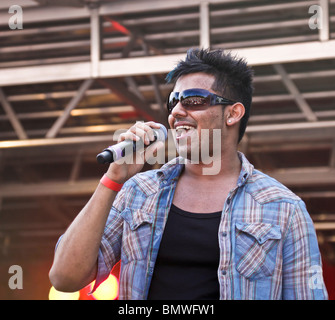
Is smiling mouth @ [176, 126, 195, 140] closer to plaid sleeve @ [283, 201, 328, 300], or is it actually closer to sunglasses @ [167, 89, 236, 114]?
sunglasses @ [167, 89, 236, 114]

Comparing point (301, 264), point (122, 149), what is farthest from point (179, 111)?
point (301, 264)

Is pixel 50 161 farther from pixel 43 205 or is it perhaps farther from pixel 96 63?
pixel 96 63

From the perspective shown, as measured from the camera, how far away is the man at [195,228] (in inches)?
75.7

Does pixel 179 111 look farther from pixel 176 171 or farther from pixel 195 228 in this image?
pixel 195 228

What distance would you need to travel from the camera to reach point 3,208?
10.8m

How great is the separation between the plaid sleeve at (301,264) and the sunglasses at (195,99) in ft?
1.64

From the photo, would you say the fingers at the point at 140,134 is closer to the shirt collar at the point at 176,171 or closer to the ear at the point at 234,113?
the shirt collar at the point at 176,171

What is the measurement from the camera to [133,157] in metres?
2.01

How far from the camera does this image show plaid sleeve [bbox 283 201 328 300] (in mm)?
1916

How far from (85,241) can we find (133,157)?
0.31m

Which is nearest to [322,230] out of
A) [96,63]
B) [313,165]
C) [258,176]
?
[313,165]

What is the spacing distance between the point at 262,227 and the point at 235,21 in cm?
424

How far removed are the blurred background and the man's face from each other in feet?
Answer: 8.61

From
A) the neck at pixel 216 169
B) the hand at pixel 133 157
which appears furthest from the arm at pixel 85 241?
the neck at pixel 216 169
